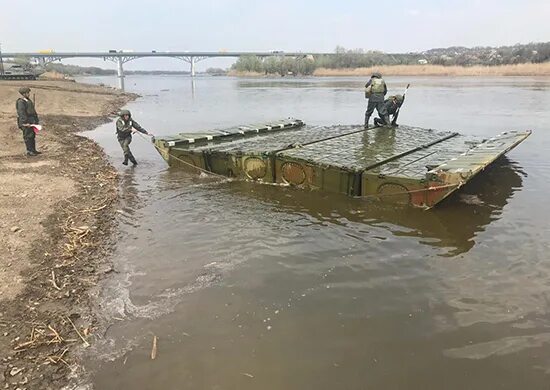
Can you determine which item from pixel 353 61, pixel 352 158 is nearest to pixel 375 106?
pixel 352 158

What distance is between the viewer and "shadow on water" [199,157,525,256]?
773cm

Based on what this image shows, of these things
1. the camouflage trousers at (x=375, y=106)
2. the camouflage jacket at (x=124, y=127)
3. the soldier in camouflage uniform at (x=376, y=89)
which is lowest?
the camouflage jacket at (x=124, y=127)

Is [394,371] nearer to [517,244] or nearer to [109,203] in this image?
[517,244]

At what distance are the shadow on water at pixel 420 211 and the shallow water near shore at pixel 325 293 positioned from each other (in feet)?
0.14

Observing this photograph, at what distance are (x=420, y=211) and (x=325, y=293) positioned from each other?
152 inches

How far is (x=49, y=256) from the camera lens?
655cm

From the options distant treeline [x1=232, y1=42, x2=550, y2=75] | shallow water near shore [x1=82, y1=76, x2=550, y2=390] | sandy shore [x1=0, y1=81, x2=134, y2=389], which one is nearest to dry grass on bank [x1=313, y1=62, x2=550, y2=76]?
distant treeline [x1=232, y1=42, x2=550, y2=75]

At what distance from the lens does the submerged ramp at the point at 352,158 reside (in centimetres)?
886

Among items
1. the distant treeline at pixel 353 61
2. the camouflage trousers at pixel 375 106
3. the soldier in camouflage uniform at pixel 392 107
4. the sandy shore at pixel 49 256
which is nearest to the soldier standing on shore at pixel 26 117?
the sandy shore at pixel 49 256

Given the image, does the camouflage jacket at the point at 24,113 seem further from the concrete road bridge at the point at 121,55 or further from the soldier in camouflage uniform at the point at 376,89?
the concrete road bridge at the point at 121,55

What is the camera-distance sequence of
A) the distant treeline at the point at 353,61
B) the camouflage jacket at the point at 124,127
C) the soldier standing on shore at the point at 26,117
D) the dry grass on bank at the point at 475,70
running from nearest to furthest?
1. the soldier standing on shore at the point at 26,117
2. the camouflage jacket at the point at 124,127
3. the dry grass on bank at the point at 475,70
4. the distant treeline at the point at 353,61

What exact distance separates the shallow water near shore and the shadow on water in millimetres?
44

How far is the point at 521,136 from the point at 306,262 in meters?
9.48

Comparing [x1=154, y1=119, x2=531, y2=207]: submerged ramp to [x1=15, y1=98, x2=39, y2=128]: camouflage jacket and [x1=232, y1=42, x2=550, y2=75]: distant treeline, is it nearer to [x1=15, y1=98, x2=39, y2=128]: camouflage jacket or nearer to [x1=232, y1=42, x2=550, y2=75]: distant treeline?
[x1=15, y1=98, x2=39, y2=128]: camouflage jacket
